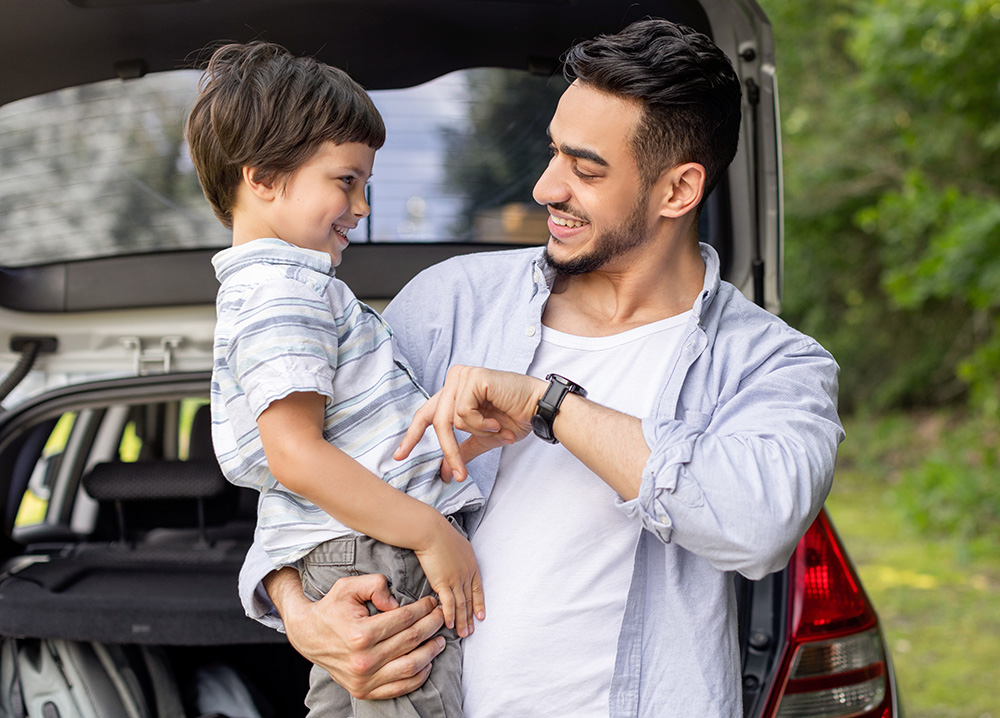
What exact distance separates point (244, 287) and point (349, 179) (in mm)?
250

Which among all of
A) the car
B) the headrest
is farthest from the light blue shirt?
the headrest

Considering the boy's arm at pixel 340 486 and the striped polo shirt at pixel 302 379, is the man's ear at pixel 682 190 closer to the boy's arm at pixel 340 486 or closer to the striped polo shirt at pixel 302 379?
the striped polo shirt at pixel 302 379

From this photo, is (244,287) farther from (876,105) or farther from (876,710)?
(876,105)

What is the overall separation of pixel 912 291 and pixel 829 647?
502 centimetres

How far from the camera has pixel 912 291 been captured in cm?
620

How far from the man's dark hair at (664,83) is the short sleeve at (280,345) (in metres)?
0.64

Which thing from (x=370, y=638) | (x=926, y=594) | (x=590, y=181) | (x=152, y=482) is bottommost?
(x=926, y=594)

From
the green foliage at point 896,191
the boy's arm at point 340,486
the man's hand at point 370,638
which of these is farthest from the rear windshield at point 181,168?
the green foliage at point 896,191

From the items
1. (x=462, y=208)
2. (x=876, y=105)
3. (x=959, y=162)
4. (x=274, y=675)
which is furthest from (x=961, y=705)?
(x=876, y=105)

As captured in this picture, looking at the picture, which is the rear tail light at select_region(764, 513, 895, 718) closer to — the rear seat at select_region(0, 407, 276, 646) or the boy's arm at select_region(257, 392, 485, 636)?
the boy's arm at select_region(257, 392, 485, 636)

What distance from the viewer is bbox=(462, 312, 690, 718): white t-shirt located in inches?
57.3

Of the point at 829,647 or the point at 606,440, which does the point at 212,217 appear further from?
the point at 829,647

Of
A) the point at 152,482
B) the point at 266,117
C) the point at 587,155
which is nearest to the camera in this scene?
the point at 266,117

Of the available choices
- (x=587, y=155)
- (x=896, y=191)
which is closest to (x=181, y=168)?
(x=587, y=155)
